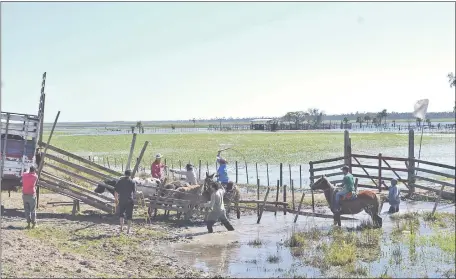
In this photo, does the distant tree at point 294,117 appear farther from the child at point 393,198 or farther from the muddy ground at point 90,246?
the muddy ground at point 90,246

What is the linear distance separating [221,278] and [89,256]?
3627mm

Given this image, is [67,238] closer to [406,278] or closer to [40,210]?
[40,210]

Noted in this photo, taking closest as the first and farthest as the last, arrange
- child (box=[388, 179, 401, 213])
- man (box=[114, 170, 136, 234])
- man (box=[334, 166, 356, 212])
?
man (box=[114, 170, 136, 234])
man (box=[334, 166, 356, 212])
child (box=[388, 179, 401, 213])

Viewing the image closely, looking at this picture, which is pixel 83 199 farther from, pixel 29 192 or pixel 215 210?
pixel 215 210

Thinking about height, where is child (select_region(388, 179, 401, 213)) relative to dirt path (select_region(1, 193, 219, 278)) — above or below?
above

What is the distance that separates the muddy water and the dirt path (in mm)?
677

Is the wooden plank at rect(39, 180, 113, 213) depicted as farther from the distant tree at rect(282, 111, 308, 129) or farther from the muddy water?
the distant tree at rect(282, 111, 308, 129)

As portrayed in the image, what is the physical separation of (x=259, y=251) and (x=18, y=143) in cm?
919

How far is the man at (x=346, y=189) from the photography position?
1620 cm

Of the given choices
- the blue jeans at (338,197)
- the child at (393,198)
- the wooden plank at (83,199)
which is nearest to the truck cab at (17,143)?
the wooden plank at (83,199)

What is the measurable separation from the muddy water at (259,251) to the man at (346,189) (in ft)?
2.67

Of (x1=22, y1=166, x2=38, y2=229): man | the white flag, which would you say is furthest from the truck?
the white flag

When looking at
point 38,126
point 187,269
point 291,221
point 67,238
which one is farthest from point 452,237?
point 38,126

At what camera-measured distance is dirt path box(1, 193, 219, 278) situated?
35.4 ft
